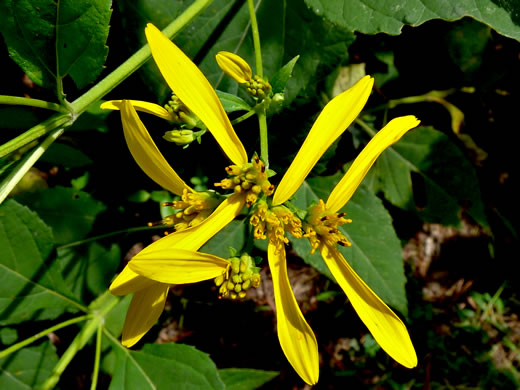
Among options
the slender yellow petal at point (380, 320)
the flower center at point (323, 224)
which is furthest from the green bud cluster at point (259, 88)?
the slender yellow petal at point (380, 320)

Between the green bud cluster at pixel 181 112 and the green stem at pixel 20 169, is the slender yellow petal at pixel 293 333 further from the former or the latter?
the green stem at pixel 20 169

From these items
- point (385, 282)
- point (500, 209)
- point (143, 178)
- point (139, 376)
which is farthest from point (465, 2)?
point (139, 376)

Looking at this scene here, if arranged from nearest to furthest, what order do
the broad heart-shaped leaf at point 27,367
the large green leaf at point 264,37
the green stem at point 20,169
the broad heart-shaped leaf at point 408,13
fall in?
the green stem at point 20,169 → the broad heart-shaped leaf at point 408,13 → the large green leaf at point 264,37 → the broad heart-shaped leaf at point 27,367

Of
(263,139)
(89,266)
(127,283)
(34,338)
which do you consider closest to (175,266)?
(127,283)

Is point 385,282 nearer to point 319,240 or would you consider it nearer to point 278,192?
point 319,240

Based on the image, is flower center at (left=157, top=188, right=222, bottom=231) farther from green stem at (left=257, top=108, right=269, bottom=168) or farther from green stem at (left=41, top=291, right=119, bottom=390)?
green stem at (left=41, top=291, right=119, bottom=390)

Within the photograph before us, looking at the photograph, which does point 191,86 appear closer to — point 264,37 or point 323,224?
point 323,224

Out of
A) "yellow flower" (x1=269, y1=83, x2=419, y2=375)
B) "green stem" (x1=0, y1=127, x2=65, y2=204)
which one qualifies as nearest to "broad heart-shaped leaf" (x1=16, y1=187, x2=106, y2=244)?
"green stem" (x1=0, y1=127, x2=65, y2=204)
